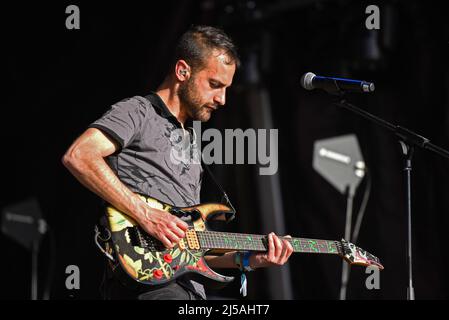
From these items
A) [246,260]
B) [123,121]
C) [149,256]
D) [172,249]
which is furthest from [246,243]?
[123,121]

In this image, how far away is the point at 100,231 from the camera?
280cm

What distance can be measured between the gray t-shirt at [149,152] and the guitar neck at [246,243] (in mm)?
181

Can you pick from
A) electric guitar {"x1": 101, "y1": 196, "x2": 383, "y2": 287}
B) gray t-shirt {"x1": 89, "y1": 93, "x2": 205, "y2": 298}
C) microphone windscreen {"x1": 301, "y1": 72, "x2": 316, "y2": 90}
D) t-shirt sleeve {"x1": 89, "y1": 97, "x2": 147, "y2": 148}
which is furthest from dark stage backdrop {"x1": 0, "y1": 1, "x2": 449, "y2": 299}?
t-shirt sleeve {"x1": 89, "y1": 97, "x2": 147, "y2": 148}

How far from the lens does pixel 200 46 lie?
3.34 m

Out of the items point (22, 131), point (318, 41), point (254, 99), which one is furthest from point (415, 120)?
point (22, 131)

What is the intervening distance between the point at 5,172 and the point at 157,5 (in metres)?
1.97

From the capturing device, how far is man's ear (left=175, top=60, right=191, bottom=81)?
332 cm

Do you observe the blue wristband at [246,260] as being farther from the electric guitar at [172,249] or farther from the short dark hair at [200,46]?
the short dark hair at [200,46]

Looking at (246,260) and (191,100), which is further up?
(191,100)

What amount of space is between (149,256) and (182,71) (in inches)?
39.0

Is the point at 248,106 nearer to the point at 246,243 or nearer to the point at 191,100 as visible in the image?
the point at 191,100

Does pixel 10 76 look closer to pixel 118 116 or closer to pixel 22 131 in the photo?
pixel 22 131

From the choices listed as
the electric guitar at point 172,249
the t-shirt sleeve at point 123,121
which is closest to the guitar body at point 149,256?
the electric guitar at point 172,249

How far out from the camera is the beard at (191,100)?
10.8 ft
